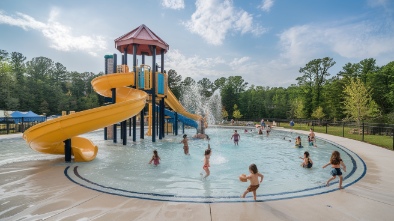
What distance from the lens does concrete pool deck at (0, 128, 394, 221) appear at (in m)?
4.67

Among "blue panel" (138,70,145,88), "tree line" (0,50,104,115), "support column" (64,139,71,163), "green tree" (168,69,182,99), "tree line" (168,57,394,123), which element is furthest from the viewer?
"green tree" (168,69,182,99)

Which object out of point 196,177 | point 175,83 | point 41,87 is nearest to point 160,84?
point 196,177

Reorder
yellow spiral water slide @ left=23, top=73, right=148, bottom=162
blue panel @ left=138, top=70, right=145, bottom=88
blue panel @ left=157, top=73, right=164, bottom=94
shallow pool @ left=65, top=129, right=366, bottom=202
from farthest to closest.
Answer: blue panel @ left=157, top=73, right=164, bottom=94 < blue panel @ left=138, top=70, right=145, bottom=88 < yellow spiral water slide @ left=23, top=73, right=148, bottom=162 < shallow pool @ left=65, top=129, right=366, bottom=202

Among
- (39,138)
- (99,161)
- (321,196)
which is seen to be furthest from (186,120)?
(321,196)

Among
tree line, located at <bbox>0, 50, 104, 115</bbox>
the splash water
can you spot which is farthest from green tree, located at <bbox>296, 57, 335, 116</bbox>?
tree line, located at <bbox>0, 50, 104, 115</bbox>

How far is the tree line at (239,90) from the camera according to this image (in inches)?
1660

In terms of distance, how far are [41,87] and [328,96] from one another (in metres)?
62.0

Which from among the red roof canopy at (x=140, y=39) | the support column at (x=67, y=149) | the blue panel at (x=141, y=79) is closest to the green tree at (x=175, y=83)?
the red roof canopy at (x=140, y=39)

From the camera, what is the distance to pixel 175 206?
516cm

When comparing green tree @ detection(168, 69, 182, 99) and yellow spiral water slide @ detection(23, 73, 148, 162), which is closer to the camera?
yellow spiral water slide @ detection(23, 73, 148, 162)

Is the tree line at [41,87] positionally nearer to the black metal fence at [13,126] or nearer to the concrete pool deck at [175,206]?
the black metal fence at [13,126]

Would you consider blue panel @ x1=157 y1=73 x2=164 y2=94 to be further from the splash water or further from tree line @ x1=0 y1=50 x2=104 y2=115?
tree line @ x1=0 y1=50 x2=104 y2=115

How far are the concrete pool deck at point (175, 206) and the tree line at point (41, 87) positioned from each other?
48.7 meters

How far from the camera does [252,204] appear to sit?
530cm
